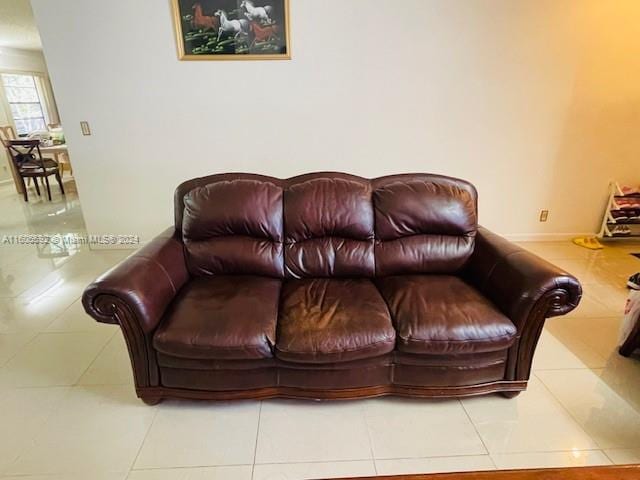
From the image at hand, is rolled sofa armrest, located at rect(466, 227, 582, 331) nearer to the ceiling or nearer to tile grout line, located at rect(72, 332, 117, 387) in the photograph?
tile grout line, located at rect(72, 332, 117, 387)

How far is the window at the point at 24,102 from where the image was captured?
710cm

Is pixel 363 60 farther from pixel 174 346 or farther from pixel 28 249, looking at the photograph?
pixel 28 249

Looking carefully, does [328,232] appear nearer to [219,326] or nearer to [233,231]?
[233,231]

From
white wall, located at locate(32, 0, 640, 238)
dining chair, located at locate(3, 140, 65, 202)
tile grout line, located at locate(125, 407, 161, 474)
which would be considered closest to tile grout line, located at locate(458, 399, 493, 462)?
tile grout line, located at locate(125, 407, 161, 474)

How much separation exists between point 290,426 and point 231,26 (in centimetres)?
290

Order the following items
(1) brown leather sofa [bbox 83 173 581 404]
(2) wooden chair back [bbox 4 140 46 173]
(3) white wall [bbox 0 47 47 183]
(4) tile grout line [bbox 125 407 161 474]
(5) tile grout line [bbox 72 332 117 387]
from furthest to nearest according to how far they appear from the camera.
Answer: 1. (3) white wall [bbox 0 47 47 183]
2. (2) wooden chair back [bbox 4 140 46 173]
3. (5) tile grout line [bbox 72 332 117 387]
4. (1) brown leather sofa [bbox 83 173 581 404]
5. (4) tile grout line [bbox 125 407 161 474]

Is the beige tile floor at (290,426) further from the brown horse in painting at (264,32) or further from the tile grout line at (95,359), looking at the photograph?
the brown horse in painting at (264,32)

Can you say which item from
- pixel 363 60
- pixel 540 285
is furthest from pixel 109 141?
pixel 540 285

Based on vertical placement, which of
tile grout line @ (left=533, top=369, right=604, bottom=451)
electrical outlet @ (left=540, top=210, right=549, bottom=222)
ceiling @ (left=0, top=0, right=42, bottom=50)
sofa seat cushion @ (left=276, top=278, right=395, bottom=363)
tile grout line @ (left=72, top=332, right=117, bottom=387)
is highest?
ceiling @ (left=0, top=0, right=42, bottom=50)

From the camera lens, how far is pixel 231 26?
286 cm

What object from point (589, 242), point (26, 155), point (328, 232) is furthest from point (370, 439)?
point (26, 155)

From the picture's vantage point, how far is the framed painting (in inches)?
110

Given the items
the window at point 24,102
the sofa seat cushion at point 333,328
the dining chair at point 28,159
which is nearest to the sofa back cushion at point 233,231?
the sofa seat cushion at point 333,328

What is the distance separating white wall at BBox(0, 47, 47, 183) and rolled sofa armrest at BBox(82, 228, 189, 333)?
6661 millimetres
